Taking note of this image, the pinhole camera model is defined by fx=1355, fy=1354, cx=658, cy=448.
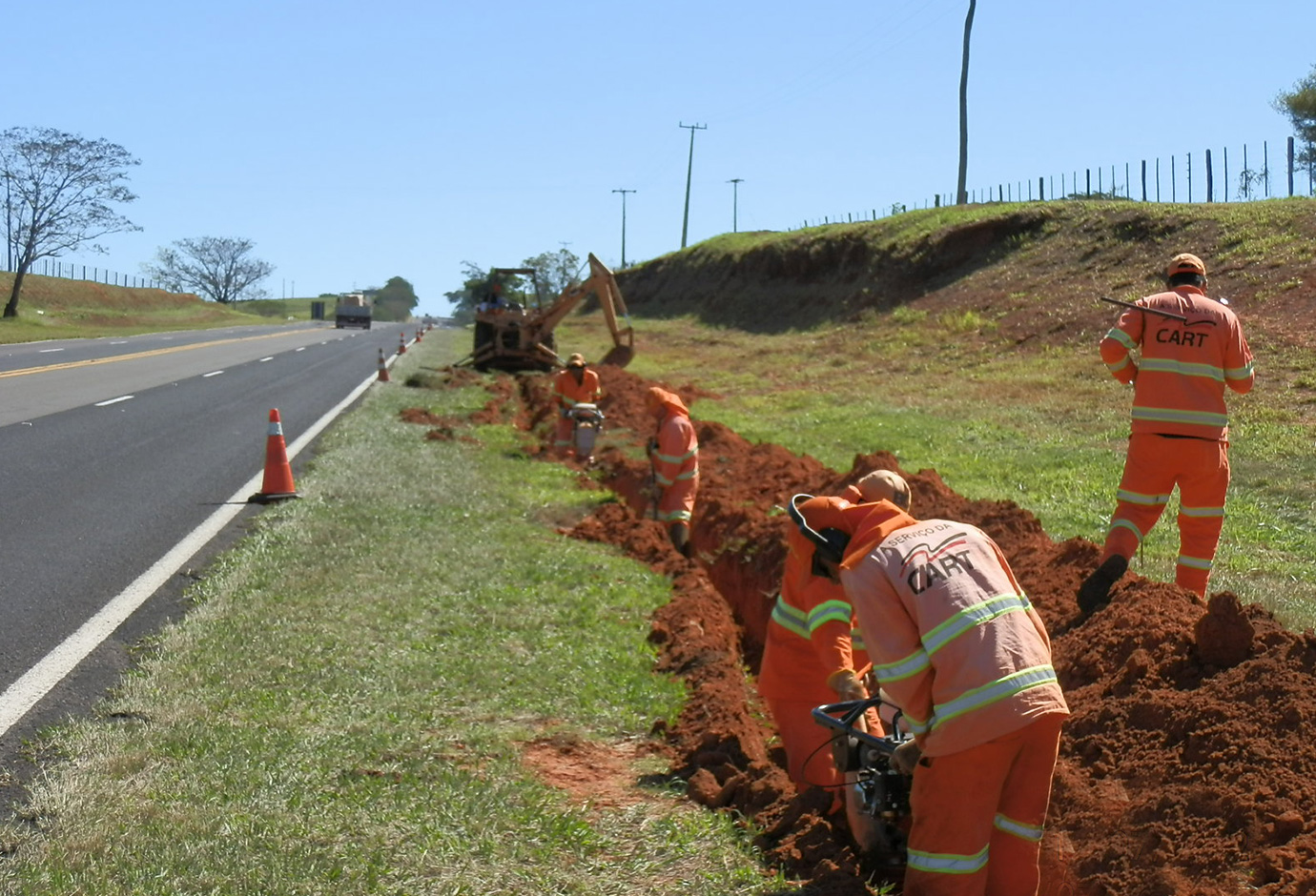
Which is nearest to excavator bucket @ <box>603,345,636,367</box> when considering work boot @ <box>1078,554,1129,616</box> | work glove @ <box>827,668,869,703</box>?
work boot @ <box>1078,554,1129,616</box>

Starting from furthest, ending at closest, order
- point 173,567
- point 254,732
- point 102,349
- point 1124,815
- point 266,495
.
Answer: point 102,349 → point 266,495 → point 173,567 → point 254,732 → point 1124,815

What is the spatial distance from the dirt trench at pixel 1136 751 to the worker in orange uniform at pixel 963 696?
0.53 meters

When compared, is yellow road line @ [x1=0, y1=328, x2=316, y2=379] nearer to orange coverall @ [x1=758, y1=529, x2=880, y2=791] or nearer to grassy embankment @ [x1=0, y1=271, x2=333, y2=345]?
grassy embankment @ [x1=0, y1=271, x2=333, y2=345]

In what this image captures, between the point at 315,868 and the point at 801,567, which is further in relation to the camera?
the point at 801,567

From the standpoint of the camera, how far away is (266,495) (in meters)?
12.1

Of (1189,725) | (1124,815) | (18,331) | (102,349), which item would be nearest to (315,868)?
(1124,815)

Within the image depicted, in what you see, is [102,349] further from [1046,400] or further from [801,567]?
[801,567]

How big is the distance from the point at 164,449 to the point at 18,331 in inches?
1481

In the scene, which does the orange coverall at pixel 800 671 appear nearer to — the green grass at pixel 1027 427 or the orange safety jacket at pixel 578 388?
the green grass at pixel 1027 427

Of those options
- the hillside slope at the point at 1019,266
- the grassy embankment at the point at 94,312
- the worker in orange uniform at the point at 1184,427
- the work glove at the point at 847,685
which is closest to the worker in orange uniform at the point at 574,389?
the worker in orange uniform at the point at 1184,427

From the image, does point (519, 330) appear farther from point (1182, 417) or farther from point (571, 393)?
point (1182, 417)

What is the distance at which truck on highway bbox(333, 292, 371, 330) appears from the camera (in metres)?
77.8

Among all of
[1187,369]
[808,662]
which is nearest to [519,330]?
[1187,369]

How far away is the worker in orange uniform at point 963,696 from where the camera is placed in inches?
169
